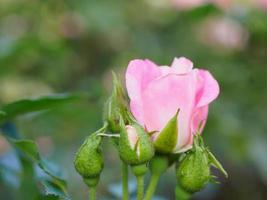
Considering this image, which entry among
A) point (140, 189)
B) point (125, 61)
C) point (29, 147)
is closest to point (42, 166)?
point (29, 147)

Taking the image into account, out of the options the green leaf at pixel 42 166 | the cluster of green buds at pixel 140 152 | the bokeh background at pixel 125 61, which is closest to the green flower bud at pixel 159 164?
the cluster of green buds at pixel 140 152

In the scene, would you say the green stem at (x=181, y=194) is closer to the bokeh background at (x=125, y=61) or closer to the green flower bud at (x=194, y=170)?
the green flower bud at (x=194, y=170)

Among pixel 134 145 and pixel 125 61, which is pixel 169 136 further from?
pixel 125 61

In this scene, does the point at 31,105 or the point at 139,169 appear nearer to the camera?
the point at 139,169

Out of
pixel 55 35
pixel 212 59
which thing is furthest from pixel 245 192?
pixel 55 35

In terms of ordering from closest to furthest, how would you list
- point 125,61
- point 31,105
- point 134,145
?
point 134,145, point 31,105, point 125,61

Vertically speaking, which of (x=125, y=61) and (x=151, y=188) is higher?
(x=151, y=188)

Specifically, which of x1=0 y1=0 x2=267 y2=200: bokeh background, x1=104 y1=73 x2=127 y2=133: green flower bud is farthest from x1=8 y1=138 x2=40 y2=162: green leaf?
x1=0 y1=0 x2=267 y2=200: bokeh background

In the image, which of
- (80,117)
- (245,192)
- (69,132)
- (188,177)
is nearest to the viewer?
(188,177)

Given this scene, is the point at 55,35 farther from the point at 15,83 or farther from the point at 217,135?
the point at 217,135
